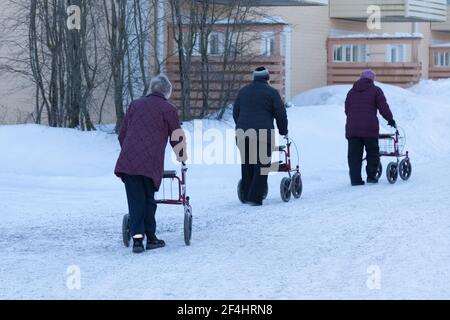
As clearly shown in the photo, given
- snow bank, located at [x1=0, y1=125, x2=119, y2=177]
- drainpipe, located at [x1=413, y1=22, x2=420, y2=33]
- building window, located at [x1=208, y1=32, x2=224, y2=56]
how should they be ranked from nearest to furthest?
1. snow bank, located at [x1=0, y1=125, x2=119, y2=177]
2. building window, located at [x1=208, y1=32, x2=224, y2=56]
3. drainpipe, located at [x1=413, y1=22, x2=420, y2=33]

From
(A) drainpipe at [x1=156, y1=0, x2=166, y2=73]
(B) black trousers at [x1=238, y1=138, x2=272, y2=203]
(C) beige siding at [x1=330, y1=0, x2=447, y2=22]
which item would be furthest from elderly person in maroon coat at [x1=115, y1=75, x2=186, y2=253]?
(C) beige siding at [x1=330, y1=0, x2=447, y2=22]

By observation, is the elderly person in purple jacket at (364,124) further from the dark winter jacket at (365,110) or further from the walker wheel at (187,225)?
the walker wheel at (187,225)

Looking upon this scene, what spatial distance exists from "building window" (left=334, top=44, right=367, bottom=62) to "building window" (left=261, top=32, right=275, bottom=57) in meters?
6.88

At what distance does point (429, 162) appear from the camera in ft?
67.1

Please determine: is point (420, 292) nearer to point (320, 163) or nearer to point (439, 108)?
point (320, 163)

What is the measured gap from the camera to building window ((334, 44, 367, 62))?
34562mm

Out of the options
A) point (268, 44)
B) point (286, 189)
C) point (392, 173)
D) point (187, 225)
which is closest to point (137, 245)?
point (187, 225)

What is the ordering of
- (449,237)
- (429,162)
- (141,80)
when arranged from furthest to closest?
(141,80), (429,162), (449,237)

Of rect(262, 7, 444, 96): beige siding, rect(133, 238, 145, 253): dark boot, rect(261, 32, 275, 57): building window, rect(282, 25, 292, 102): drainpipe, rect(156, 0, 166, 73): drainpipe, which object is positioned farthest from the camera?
rect(262, 7, 444, 96): beige siding

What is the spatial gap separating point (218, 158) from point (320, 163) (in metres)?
1.78

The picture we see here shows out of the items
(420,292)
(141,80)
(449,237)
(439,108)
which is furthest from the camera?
(439,108)

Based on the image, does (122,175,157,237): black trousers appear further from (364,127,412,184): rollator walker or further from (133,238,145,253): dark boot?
(364,127,412,184): rollator walker

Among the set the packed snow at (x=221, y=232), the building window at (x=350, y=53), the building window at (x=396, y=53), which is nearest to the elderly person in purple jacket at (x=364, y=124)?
the packed snow at (x=221, y=232)
